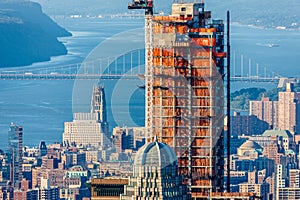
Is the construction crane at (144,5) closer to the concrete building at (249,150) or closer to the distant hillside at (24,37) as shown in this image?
the concrete building at (249,150)

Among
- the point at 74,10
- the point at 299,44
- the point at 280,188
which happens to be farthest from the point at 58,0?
the point at 280,188

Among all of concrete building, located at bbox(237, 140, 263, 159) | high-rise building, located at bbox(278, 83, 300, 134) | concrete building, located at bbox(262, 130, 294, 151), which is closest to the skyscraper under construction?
concrete building, located at bbox(237, 140, 263, 159)

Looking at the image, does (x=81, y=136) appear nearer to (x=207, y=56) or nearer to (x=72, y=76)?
(x=72, y=76)

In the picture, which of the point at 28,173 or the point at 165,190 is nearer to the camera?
the point at 165,190

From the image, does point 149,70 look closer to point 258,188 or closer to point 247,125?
point 258,188

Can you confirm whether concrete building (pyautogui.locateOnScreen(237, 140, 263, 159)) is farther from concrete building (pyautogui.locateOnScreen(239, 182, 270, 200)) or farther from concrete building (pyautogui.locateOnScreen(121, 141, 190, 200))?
concrete building (pyautogui.locateOnScreen(121, 141, 190, 200))

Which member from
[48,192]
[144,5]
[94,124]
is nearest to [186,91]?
[144,5]

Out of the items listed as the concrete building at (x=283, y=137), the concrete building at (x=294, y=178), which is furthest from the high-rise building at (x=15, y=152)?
the concrete building at (x=283, y=137)

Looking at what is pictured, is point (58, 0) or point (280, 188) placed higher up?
point (58, 0)

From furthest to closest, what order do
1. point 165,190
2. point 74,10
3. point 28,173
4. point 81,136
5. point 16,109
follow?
point 74,10
point 16,109
point 81,136
point 28,173
point 165,190
